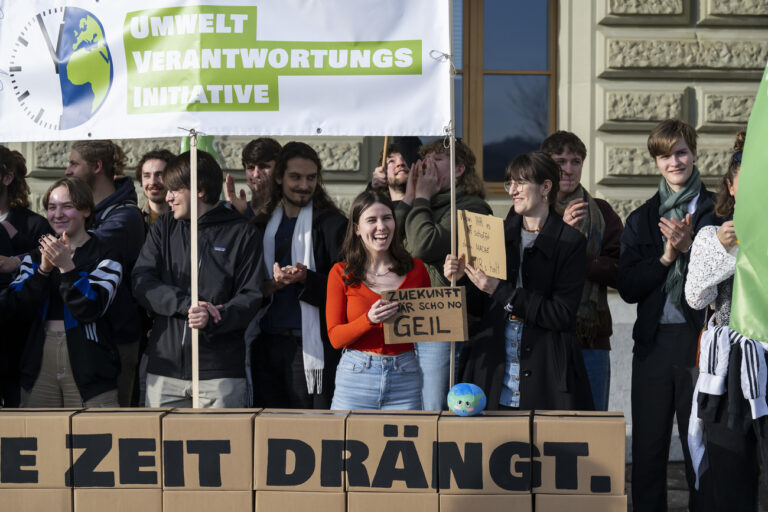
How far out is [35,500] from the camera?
301cm

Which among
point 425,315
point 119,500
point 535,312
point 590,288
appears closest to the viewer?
point 119,500

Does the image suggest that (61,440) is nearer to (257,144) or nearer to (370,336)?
(370,336)

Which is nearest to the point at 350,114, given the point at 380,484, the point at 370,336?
the point at 370,336

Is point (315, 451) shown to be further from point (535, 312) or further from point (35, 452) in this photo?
point (535, 312)

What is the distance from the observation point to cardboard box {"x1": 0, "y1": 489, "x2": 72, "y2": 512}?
300cm

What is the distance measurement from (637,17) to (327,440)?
15.0 feet

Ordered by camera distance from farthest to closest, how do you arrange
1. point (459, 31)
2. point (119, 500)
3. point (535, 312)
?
point (459, 31) → point (535, 312) → point (119, 500)

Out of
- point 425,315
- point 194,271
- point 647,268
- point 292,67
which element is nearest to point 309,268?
point 194,271

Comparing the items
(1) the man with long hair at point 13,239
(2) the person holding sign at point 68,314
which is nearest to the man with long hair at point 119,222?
(2) the person holding sign at point 68,314

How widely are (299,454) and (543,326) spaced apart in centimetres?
128

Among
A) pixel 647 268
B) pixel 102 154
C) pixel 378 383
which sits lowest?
pixel 378 383

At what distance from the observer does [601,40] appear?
6.48 meters

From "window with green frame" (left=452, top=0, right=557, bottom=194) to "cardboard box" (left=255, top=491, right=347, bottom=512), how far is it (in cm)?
423

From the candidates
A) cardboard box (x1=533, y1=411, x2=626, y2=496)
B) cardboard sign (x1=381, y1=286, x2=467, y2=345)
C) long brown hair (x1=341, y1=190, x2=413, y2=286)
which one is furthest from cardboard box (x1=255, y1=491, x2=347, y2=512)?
long brown hair (x1=341, y1=190, x2=413, y2=286)
